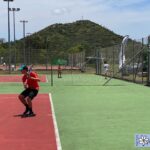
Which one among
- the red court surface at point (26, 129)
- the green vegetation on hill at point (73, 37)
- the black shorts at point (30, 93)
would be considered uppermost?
the green vegetation on hill at point (73, 37)

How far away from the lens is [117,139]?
36.7 feet

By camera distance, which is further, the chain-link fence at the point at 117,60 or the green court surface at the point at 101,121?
the chain-link fence at the point at 117,60

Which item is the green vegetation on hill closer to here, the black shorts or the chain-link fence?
the chain-link fence

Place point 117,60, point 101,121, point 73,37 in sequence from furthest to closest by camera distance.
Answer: point 73,37, point 117,60, point 101,121

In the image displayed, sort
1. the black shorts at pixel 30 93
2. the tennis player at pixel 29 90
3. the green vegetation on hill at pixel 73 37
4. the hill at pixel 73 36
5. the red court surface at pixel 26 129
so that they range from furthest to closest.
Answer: the hill at pixel 73 36 < the green vegetation on hill at pixel 73 37 < the black shorts at pixel 30 93 < the tennis player at pixel 29 90 < the red court surface at pixel 26 129

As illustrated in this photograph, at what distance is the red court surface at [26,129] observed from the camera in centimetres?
1057

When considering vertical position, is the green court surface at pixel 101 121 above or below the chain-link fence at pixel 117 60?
below

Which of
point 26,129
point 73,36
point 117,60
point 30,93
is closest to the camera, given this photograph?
point 26,129

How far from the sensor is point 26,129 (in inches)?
504

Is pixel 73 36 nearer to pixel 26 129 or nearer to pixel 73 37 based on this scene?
pixel 73 37

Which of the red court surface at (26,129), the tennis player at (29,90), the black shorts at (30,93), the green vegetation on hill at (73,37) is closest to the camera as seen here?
the red court surface at (26,129)

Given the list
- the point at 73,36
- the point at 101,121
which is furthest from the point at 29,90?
the point at 73,36

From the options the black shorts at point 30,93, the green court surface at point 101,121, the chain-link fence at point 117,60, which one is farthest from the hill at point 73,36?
the black shorts at point 30,93

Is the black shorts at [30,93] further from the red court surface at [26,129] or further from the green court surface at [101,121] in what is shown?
the green court surface at [101,121]
